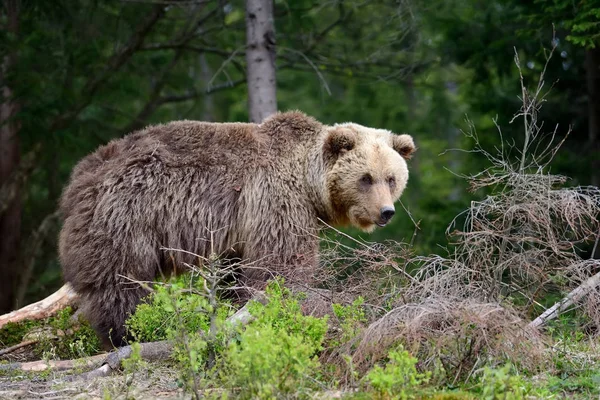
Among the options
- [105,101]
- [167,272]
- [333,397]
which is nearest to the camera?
[333,397]

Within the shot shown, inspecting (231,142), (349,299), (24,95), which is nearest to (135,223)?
(231,142)

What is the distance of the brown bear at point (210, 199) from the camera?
24.1 feet

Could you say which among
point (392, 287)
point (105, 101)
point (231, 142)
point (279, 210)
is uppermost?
point (105, 101)

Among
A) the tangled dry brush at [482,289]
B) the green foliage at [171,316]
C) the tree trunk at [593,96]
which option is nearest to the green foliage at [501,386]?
the tangled dry brush at [482,289]

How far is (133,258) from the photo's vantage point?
735 cm

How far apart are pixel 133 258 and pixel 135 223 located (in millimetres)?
332

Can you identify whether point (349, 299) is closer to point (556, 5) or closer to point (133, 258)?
point (133, 258)

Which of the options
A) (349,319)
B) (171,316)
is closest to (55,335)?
(171,316)

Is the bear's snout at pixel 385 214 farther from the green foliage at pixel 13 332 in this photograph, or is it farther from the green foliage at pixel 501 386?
the green foliage at pixel 13 332

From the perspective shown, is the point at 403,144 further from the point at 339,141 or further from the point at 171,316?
the point at 171,316

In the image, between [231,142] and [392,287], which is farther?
[231,142]

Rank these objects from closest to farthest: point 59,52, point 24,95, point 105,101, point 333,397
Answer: point 333,397
point 24,95
point 59,52
point 105,101

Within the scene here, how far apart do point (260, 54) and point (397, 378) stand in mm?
6440

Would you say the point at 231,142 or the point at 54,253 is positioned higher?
the point at 231,142
